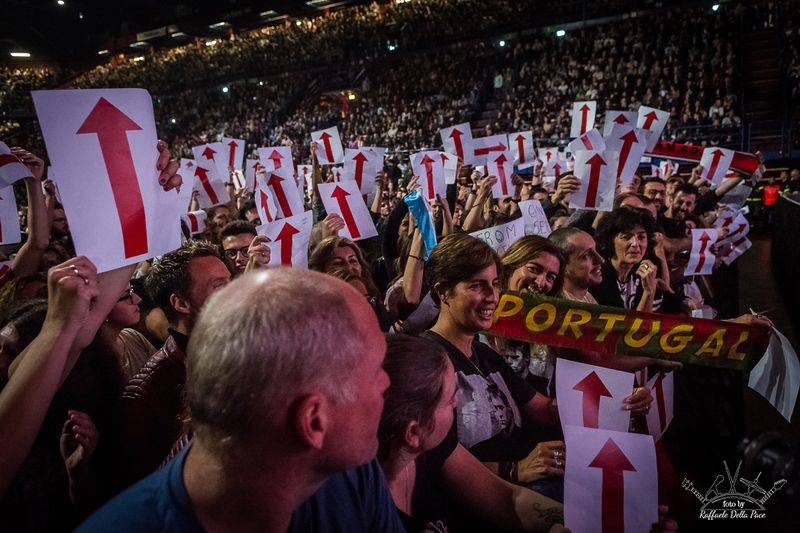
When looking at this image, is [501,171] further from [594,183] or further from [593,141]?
[594,183]

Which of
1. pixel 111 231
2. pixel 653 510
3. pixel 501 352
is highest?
pixel 111 231

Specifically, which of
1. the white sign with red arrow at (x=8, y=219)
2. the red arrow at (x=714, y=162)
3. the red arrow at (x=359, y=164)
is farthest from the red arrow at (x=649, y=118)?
the white sign with red arrow at (x=8, y=219)

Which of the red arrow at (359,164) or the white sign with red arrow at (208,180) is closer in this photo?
the white sign with red arrow at (208,180)

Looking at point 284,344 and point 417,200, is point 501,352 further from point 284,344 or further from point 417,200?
point 284,344

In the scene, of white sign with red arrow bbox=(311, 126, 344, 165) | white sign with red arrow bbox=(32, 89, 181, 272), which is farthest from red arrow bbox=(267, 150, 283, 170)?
white sign with red arrow bbox=(32, 89, 181, 272)

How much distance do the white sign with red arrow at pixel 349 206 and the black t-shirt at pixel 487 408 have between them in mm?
2353

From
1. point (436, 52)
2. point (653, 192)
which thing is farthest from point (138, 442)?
point (436, 52)

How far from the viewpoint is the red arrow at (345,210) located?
14.7 feet

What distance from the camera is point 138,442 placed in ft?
6.00

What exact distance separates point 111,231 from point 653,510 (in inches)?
78.5

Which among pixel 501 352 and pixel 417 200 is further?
pixel 417 200

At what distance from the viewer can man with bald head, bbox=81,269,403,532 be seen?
3.00 feet

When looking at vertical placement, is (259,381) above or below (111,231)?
below

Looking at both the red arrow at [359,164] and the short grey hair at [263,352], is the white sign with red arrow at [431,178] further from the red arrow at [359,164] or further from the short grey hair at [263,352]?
the short grey hair at [263,352]
